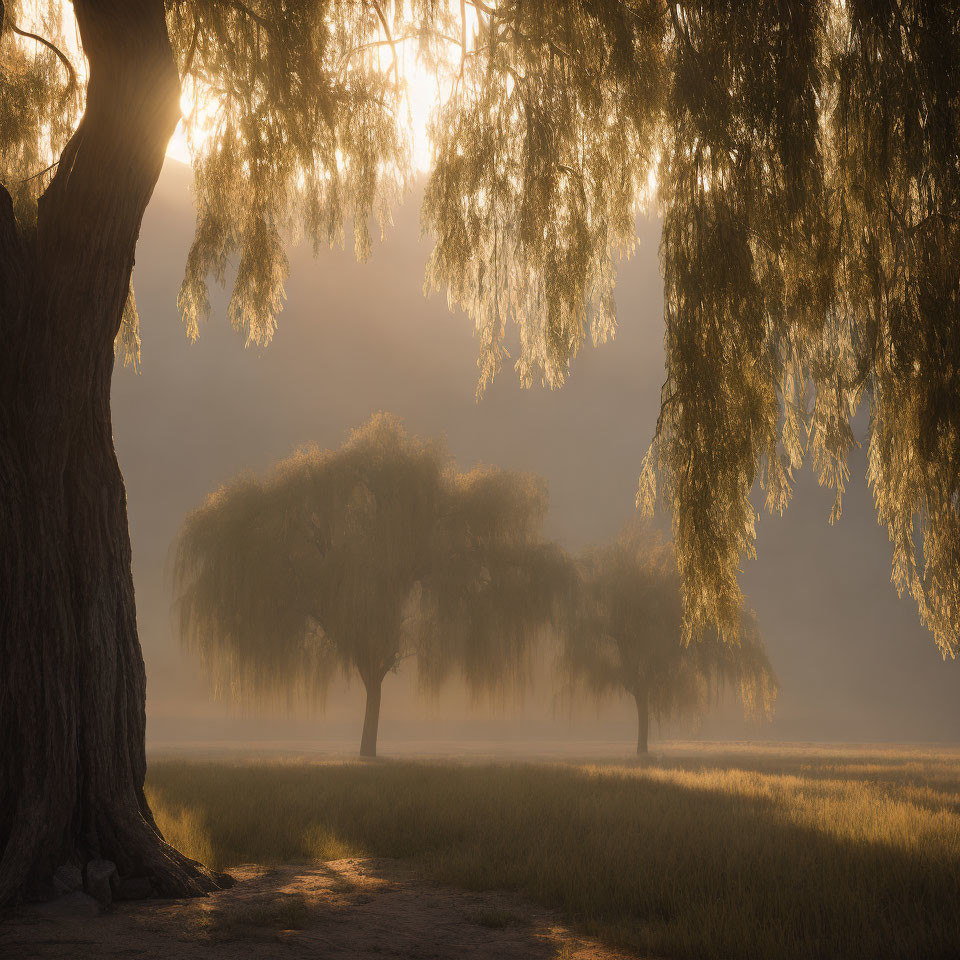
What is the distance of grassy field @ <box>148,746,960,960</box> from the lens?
3.66 metres

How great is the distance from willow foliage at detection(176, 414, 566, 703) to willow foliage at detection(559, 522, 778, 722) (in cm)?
490

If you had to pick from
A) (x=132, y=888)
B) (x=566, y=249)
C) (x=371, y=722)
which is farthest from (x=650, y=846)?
(x=371, y=722)

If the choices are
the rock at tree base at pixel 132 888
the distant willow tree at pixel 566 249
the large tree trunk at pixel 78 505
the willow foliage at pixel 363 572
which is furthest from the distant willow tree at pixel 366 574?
the rock at tree base at pixel 132 888

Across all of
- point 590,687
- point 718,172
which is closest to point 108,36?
point 718,172

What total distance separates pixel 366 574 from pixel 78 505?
11513 millimetres

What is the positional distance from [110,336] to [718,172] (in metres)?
3.76

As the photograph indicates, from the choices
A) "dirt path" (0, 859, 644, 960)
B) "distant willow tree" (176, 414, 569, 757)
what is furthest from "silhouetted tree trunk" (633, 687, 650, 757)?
"dirt path" (0, 859, 644, 960)

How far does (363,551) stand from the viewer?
15.9 m

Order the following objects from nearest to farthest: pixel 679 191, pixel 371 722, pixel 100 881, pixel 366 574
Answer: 1. pixel 100 881
2. pixel 679 191
3. pixel 366 574
4. pixel 371 722

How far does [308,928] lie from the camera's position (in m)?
3.57

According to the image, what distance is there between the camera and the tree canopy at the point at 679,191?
445 centimetres

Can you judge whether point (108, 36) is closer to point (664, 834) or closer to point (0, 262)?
point (0, 262)

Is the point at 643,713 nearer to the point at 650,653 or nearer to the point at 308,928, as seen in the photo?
the point at 650,653

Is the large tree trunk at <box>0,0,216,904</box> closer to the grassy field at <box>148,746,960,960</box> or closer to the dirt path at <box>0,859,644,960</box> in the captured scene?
the dirt path at <box>0,859,644,960</box>
